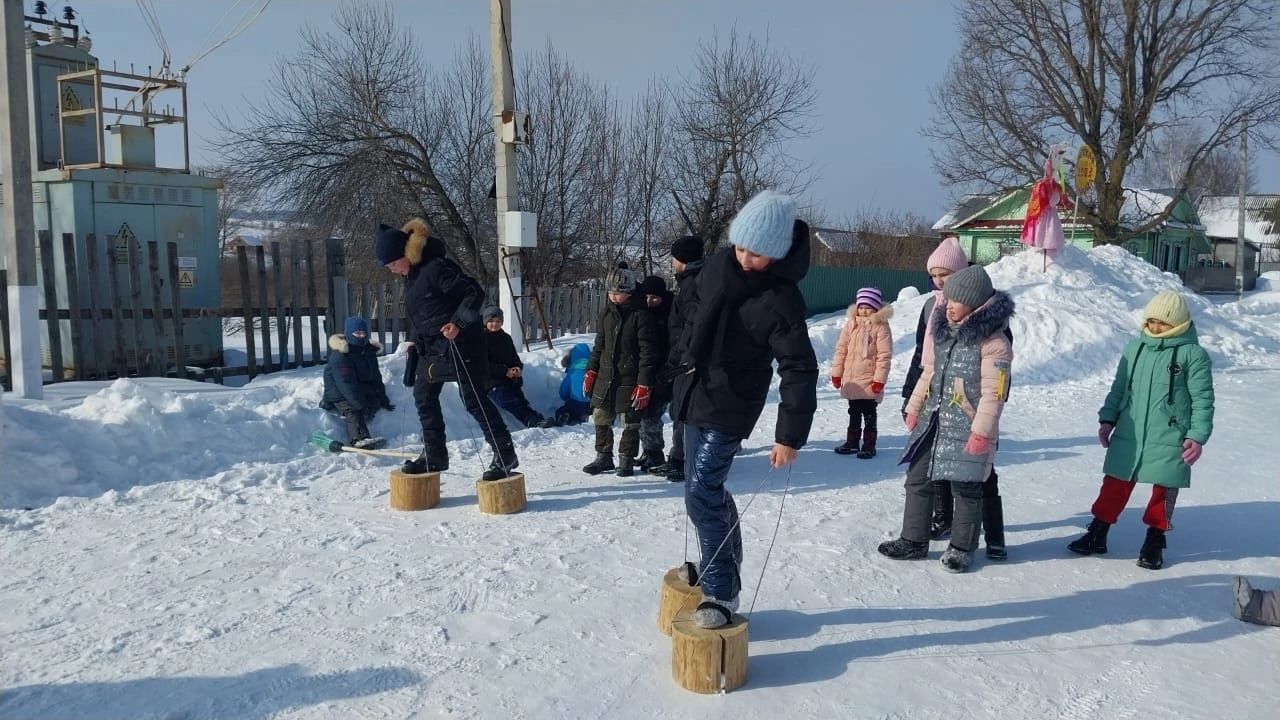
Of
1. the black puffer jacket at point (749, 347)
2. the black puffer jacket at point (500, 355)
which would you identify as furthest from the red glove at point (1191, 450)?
the black puffer jacket at point (500, 355)

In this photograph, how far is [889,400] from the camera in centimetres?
995

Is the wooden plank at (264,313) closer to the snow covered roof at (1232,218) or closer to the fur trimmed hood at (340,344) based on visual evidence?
the fur trimmed hood at (340,344)

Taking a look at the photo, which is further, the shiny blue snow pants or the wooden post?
the wooden post

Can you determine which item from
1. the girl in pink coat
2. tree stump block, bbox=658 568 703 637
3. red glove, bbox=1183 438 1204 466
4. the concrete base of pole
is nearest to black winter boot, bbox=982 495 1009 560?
red glove, bbox=1183 438 1204 466

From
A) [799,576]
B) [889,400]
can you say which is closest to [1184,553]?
[799,576]

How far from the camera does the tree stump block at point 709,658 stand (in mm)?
3176

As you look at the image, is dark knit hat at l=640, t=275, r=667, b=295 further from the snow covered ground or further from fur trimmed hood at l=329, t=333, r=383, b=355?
fur trimmed hood at l=329, t=333, r=383, b=355

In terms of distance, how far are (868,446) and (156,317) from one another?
23.5 ft

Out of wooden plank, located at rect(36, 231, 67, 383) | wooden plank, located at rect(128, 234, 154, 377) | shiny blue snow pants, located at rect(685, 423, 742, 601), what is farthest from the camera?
wooden plank, located at rect(128, 234, 154, 377)

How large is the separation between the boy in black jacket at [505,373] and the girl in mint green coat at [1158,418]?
4.43 meters

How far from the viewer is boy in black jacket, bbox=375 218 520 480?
18.1ft

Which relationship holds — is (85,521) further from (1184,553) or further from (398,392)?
(1184,553)

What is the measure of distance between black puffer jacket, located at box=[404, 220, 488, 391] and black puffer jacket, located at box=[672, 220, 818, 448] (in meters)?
2.37

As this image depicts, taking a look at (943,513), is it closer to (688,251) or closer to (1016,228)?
(688,251)
